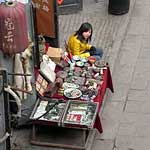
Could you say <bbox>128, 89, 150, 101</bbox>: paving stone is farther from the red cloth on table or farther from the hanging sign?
the hanging sign

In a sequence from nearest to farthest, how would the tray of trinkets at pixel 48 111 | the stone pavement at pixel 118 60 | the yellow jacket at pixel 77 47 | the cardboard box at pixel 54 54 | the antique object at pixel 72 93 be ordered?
the tray of trinkets at pixel 48 111 → the stone pavement at pixel 118 60 → the antique object at pixel 72 93 → the cardboard box at pixel 54 54 → the yellow jacket at pixel 77 47

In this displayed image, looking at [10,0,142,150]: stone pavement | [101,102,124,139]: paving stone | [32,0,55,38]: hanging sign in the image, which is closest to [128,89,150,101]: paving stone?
[10,0,142,150]: stone pavement

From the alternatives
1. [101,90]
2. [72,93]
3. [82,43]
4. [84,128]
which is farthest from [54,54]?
[84,128]

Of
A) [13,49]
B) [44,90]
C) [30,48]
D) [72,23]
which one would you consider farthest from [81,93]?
[72,23]

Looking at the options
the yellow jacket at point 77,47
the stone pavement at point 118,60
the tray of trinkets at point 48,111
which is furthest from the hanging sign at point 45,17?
the stone pavement at point 118,60

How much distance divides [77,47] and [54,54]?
1.74 feet

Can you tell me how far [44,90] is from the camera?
32.7ft

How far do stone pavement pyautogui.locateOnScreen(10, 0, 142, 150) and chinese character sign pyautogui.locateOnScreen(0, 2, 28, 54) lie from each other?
187 cm

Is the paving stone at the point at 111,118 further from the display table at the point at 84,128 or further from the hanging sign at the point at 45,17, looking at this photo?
the hanging sign at the point at 45,17

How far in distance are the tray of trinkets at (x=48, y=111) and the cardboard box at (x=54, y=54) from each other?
115 centimetres

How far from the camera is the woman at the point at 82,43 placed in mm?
10859

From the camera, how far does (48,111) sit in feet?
31.0

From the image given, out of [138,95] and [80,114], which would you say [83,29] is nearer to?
[138,95]

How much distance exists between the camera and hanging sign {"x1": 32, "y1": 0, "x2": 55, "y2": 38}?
404 inches
